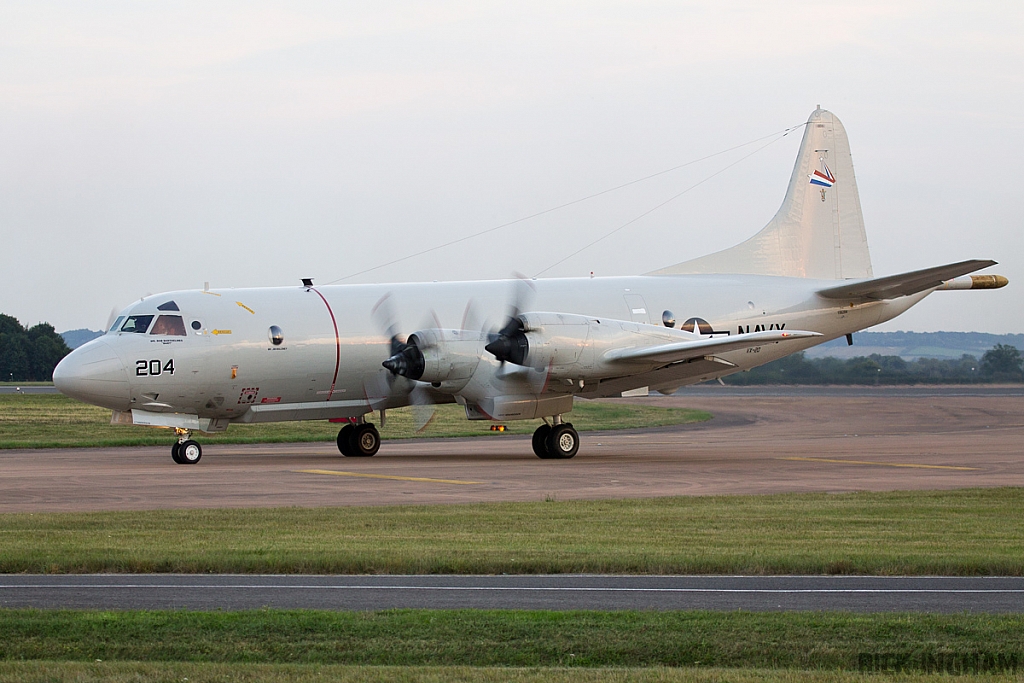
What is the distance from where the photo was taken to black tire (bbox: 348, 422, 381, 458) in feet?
98.9

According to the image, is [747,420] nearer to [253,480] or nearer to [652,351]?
[652,351]

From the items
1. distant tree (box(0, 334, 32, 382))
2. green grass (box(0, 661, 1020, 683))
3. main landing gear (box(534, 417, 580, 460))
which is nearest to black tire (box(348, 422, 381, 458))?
main landing gear (box(534, 417, 580, 460))

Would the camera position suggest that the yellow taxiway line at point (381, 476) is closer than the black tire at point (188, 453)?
Yes

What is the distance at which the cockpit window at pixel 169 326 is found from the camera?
88.4ft

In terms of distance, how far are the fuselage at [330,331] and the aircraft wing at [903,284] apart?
56 centimetres

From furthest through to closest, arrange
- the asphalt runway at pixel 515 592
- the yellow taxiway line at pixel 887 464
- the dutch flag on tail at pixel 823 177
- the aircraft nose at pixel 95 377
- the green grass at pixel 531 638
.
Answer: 1. the dutch flag on tail at pixel 823 177
2. the aircraft nose at pixel 95 377
3. the yellow taxiway line at pixel 887 464
4. the asphalt runway at pixel 515 592
5. the green grass at pixel 531 638

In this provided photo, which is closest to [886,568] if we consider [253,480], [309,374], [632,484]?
[632,484]

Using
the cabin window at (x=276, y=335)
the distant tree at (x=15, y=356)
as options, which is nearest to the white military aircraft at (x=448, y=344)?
the cabin window at (x=276, y=335)

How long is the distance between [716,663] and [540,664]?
4.27 ft

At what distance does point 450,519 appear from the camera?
16.8m

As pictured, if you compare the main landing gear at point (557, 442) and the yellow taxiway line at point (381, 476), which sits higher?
the main landing gear at point (557, 442)

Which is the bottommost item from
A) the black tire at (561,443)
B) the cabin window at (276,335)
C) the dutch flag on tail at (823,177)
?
the black tire at (561,443)

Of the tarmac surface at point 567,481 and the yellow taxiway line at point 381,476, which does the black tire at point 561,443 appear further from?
the yellow taxiway line at point 381,476

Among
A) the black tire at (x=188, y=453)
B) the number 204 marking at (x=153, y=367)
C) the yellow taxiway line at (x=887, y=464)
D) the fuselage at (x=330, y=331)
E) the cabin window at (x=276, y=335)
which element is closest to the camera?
the yellow taxiway line at (x=887, y=464)
